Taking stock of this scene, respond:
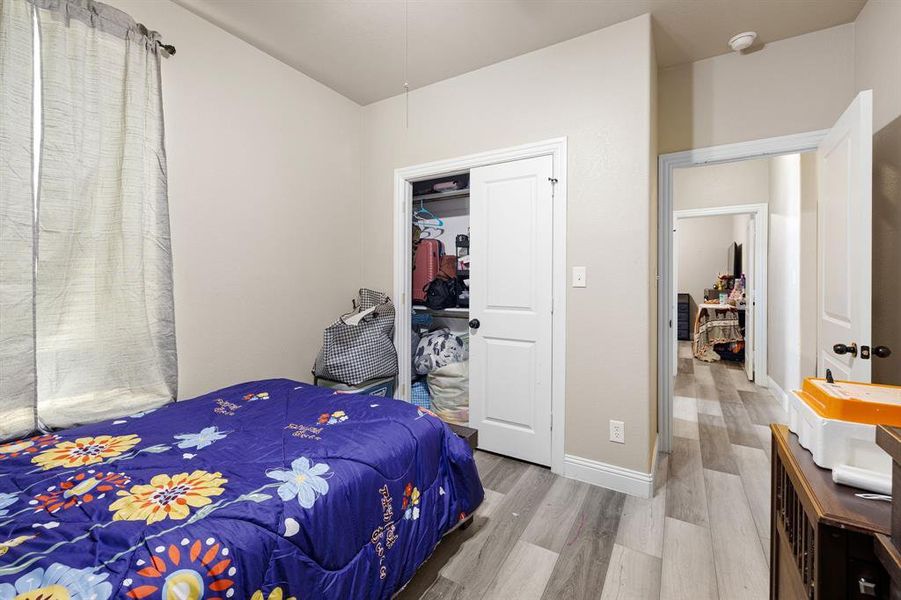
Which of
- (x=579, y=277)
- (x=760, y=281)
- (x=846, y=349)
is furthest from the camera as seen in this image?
(x=760, y=281)

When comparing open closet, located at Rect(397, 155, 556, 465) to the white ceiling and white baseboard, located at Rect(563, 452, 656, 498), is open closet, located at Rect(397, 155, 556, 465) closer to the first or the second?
white baseboard, located at Rect(563, 452, 656, 498)

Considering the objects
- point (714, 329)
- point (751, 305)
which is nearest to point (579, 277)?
point (751, 305)

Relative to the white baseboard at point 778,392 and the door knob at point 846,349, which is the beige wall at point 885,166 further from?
the white baseboard at point 778,392

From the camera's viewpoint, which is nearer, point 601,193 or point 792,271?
point 601,193

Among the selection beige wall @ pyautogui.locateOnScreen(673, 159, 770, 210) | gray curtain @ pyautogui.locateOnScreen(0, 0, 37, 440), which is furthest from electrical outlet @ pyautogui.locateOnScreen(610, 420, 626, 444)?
beige wall @ pyautogui.locateOnScreen(673, 159, 770, 210)

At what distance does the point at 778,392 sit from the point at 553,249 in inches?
127

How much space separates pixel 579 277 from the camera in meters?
2.39

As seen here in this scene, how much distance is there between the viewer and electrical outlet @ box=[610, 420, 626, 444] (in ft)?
7.41

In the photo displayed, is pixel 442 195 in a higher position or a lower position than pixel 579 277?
higher

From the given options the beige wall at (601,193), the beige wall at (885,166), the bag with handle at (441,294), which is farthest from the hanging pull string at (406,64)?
the beige wall at (885,166)

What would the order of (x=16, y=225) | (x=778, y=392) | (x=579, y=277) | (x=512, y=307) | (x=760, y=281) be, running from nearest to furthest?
(x=16, y=225) < (x=579, y=277) < (x=512, y=307) < (x=778, y=392) < (x=760, y=281)

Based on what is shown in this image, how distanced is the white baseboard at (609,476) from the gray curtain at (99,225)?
229 cm

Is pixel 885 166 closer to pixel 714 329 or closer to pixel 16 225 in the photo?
pixel 16 225

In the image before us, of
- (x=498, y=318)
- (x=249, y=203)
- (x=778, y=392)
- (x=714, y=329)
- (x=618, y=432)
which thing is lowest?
(x=778, y=392)
